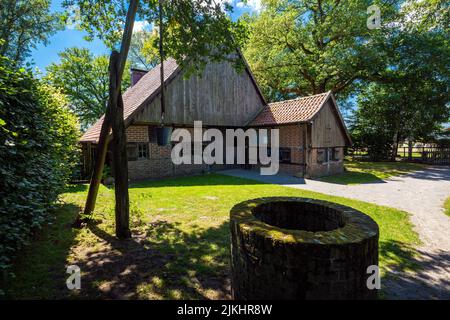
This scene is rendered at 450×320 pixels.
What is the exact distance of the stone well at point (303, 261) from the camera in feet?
7.22

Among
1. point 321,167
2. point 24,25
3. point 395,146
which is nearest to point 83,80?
point 24,25

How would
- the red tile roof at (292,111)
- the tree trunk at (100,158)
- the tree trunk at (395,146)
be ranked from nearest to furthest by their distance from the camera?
the tree trunk at (100,158) → the red tile roof at (292,111) → the tree trunk at (395,146)

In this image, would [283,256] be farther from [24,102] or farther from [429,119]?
[429,119]

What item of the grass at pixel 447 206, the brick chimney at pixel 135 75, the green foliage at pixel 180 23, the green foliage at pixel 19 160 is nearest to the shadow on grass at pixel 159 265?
the green foliage at pixel 19 160

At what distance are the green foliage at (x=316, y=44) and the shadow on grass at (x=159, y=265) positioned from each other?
Result: 17.6 m

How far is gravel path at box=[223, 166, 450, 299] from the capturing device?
3.38 metres

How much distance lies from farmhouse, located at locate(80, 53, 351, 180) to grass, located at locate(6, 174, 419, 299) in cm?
558

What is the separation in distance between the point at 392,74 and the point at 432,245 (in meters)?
18.9

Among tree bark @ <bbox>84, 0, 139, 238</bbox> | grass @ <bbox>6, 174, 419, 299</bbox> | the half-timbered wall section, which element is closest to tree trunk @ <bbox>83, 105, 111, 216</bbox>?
tree bark @ <bbox>84, 0, 139, 238</bbox>

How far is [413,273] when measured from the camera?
375cm

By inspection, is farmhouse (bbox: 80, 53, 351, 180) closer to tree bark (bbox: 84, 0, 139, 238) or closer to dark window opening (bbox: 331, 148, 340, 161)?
dark window opening (bbox: 331, 148, 340, 161)

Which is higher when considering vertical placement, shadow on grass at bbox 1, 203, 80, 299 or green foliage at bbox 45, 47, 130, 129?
green foliage at bbox 45, 47, 130, 129

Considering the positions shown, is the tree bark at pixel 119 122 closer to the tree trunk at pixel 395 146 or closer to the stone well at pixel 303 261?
the stone well at pixel 303 261
